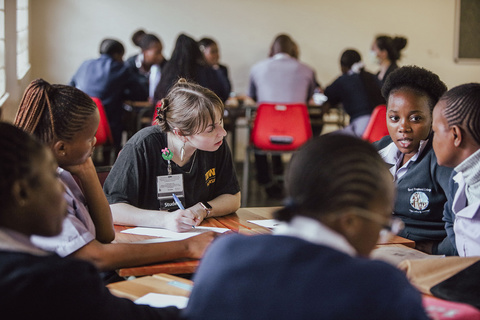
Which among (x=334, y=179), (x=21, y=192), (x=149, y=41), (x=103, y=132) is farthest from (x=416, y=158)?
(x=149, y=41)

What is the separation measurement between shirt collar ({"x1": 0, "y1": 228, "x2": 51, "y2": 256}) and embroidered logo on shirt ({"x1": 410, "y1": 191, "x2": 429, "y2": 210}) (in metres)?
1.59

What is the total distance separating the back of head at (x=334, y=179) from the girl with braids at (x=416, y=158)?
44.7 inches

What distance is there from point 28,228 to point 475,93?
144 cm

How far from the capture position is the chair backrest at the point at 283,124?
5246 mm

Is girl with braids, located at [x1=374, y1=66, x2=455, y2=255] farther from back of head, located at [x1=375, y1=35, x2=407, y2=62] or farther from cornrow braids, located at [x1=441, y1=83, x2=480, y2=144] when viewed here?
back of head, located at [x1=375, y1=35, x2=407, y2=62]

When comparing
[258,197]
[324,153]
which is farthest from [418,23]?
[324,153]

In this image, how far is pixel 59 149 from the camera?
1884 mm

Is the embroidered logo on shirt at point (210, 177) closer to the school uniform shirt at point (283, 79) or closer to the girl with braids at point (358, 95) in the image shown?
the girl with braids at point (358, 95)

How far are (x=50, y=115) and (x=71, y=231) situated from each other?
0.38 metres

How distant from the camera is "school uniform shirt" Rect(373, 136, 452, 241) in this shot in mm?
2344

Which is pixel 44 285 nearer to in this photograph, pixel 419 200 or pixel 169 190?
pixel 169 190

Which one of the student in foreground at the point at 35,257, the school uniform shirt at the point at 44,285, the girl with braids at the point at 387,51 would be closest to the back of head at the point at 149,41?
the girl with braids at the point at 387,51

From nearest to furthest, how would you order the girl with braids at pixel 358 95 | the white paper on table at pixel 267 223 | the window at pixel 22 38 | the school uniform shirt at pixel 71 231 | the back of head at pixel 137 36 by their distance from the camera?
the school uniform shirt at pixel 71 231, the white paper on table at pixel 267 223, the girl with braids at pixel 358 95, the window at pixel 22 38, the back of head at pixel 137 36

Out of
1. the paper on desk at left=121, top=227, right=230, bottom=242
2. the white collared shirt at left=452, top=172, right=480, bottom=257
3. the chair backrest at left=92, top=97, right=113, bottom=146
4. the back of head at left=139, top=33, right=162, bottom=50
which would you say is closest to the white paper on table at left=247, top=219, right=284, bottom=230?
the paper on desk at left=121, top=227, right=230, bottom=242
